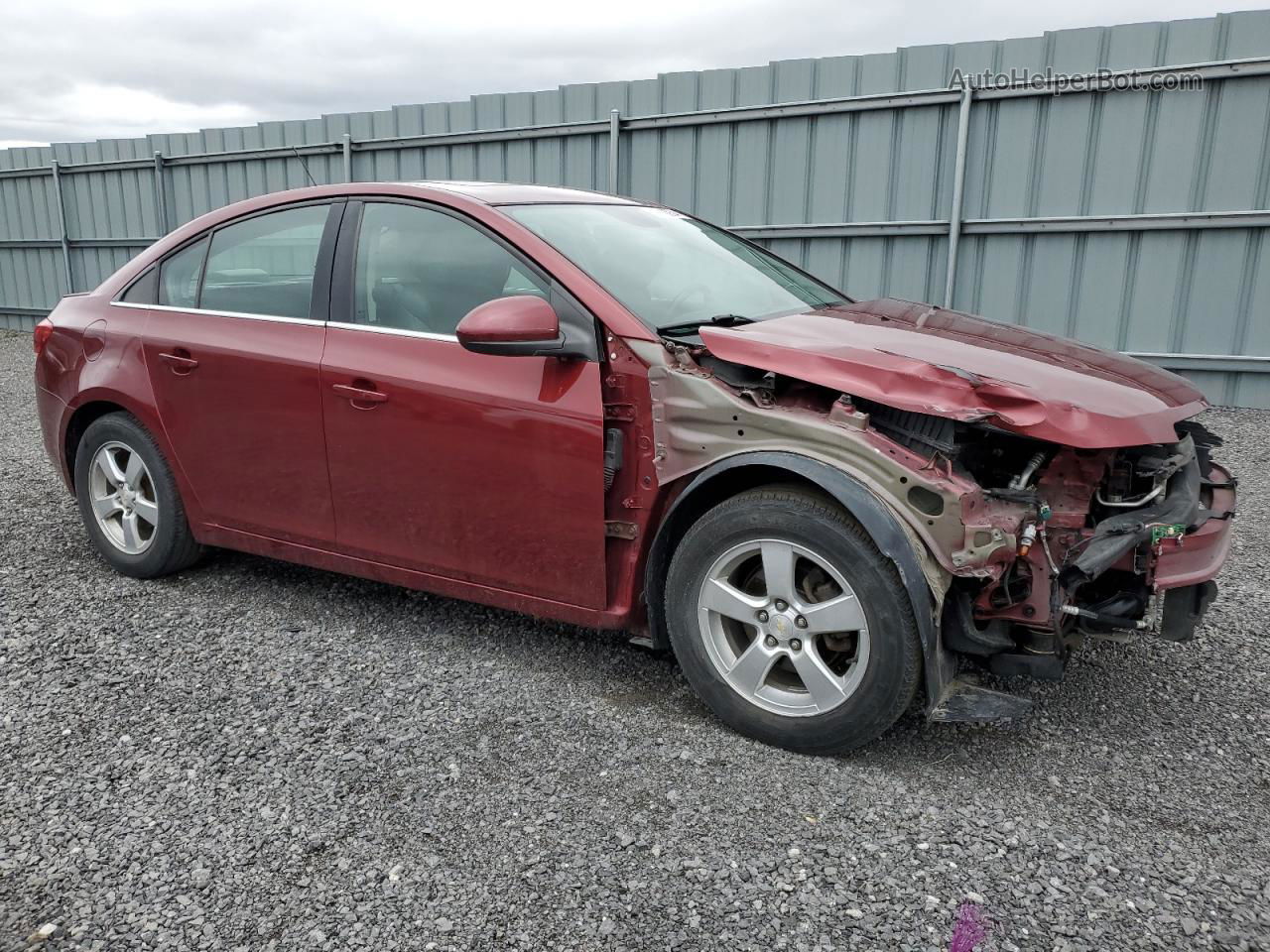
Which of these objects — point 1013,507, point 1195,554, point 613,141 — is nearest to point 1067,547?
point 1013,507

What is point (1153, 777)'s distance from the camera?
9.23ft

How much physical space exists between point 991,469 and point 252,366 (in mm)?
2665

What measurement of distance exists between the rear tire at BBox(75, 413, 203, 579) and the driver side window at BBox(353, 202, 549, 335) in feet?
4.32

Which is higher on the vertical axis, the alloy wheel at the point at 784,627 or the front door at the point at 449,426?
the front door at the point at 449,426

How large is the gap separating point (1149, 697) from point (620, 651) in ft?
5.98

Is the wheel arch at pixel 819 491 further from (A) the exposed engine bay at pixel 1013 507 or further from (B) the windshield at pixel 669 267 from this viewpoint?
(B) the windshield at pixel 669 267

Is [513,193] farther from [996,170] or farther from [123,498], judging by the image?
[996,170]

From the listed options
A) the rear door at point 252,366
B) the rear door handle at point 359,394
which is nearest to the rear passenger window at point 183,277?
the rear door at point 252,366

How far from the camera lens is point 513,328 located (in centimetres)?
294

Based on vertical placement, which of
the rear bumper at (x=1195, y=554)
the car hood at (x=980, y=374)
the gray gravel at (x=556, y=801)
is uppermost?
the car hood at (x=980, y=374)

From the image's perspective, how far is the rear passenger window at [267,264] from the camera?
3.75 metres

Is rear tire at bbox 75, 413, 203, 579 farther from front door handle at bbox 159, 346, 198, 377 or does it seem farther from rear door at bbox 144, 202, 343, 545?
front door handle at bbox 159, 346, 198, 377

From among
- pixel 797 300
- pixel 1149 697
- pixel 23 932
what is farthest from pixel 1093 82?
pixel 23 932

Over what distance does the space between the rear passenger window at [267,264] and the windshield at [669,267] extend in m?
0.88
